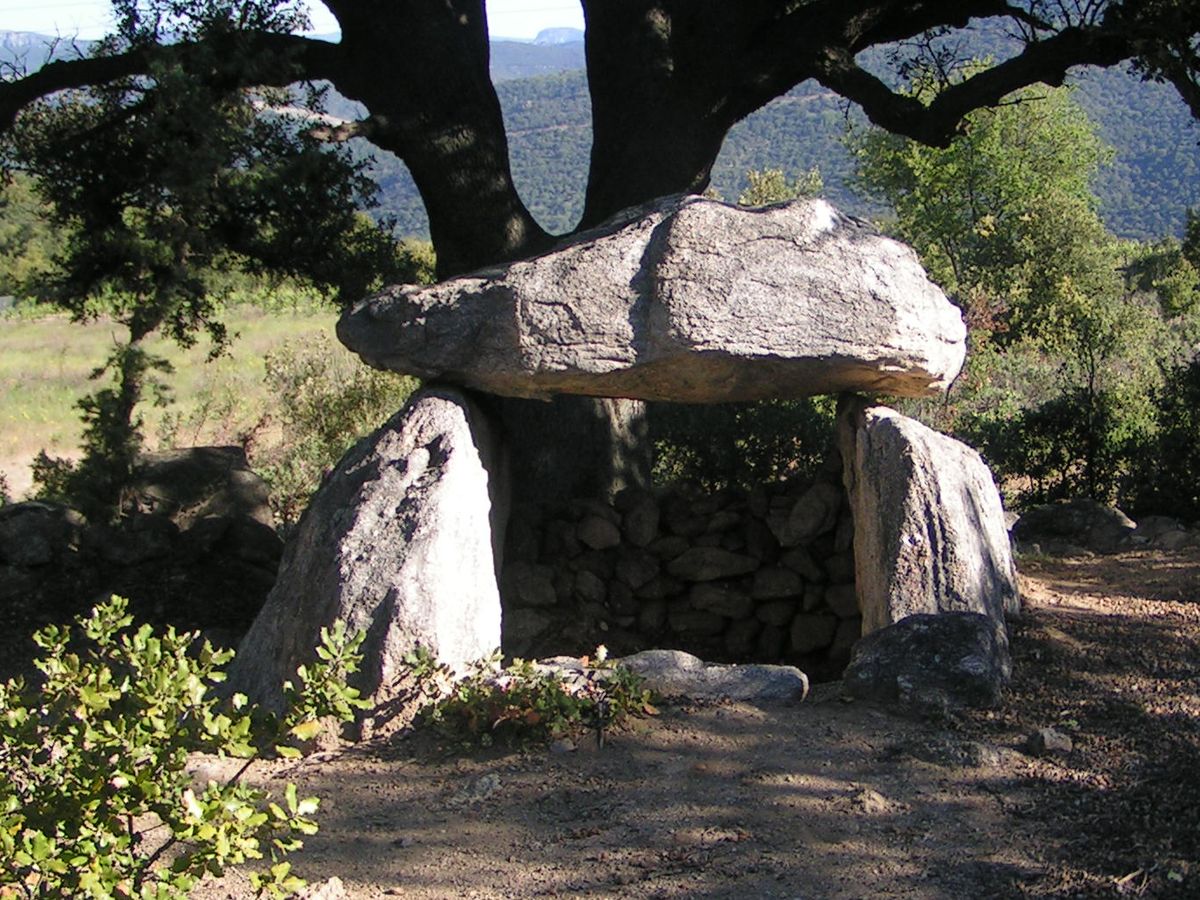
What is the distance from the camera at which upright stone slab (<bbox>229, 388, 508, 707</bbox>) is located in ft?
18.9

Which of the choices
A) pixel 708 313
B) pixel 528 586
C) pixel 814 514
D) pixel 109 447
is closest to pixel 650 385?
pixel 708 313

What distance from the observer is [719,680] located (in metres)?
5.73

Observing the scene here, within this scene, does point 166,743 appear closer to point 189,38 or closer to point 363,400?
point 189,38

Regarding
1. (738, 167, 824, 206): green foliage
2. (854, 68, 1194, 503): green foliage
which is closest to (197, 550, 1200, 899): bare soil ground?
(854, 68, 1194, 503): green foliage

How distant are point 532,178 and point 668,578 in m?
63.1

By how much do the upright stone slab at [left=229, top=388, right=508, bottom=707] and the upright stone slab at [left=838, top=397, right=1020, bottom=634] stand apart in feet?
5.99

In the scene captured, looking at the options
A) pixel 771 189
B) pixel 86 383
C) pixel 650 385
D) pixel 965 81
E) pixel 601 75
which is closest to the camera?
pixel 650 385

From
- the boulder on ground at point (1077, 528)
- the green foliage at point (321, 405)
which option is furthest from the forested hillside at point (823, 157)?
the boulder on ground at point (1077, 528)

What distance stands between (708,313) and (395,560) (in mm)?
1746

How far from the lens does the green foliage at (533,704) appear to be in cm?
529

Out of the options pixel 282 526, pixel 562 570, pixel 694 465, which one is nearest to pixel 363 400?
pixel 282 526

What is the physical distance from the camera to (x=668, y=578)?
26.2 ft

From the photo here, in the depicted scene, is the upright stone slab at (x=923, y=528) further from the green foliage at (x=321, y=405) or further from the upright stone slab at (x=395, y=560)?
the green foliage at (x=321, y=405)

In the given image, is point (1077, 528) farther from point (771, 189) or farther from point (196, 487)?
point (771, 189)
